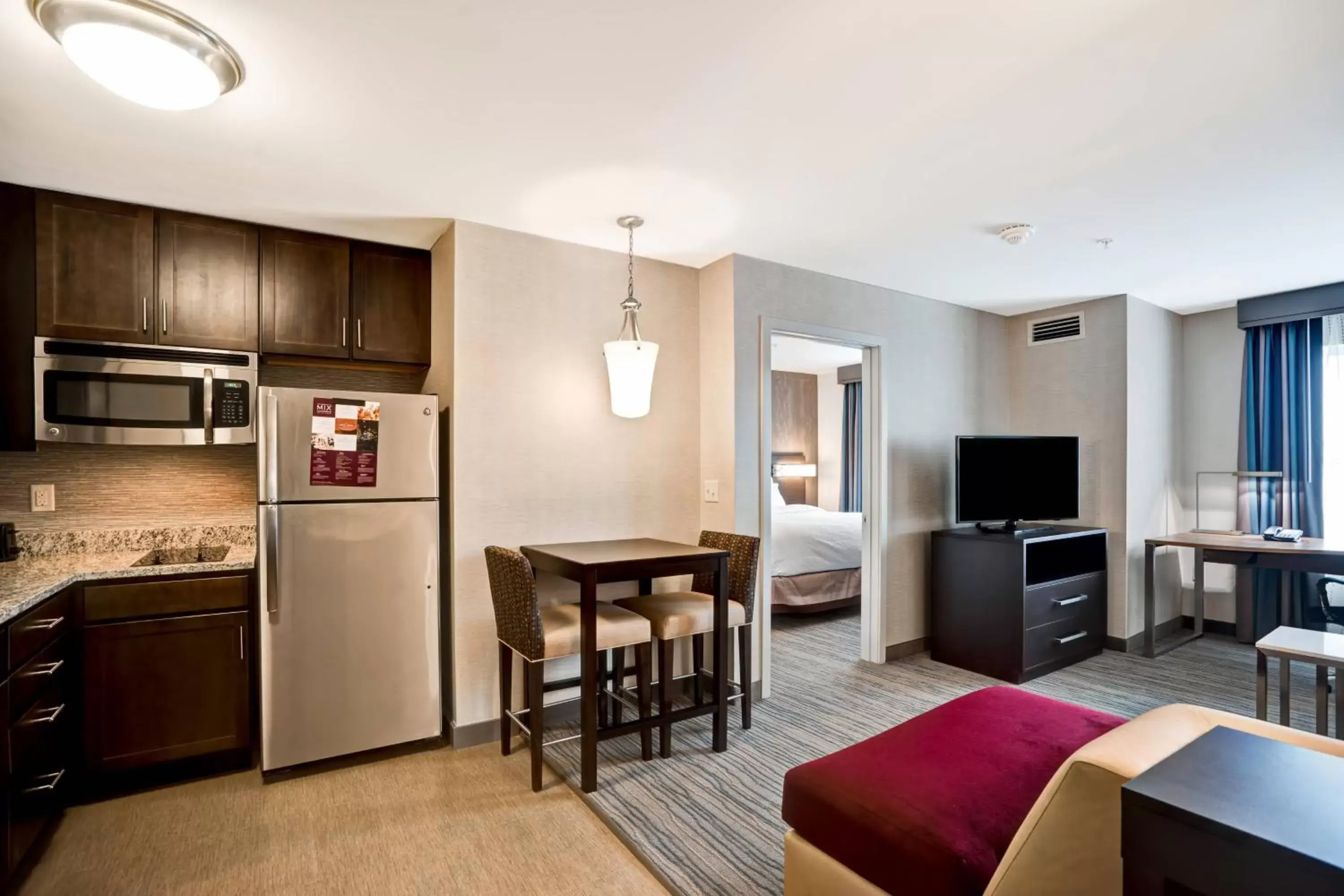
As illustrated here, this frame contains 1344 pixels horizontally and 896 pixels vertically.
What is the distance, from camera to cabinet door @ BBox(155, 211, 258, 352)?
2887mm

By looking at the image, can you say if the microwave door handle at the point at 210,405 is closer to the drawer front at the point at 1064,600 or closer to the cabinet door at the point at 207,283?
the cabinet door at the point at 207,283

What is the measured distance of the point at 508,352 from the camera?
10.5 feet

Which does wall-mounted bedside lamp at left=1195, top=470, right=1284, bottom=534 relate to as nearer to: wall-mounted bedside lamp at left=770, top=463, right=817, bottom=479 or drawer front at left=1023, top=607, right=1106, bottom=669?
drawer front at left=1023, top=607, right=1106, bottom=669

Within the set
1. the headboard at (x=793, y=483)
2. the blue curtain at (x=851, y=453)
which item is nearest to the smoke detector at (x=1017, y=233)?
the blue curtain at (x=851, y=453)

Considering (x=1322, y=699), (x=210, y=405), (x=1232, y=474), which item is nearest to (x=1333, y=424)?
(x=1232, y=474)

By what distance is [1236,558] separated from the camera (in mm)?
4066

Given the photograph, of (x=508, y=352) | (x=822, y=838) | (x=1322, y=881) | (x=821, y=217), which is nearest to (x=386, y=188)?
(x=508, y=352)

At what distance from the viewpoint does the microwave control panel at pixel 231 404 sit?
9.74 feet

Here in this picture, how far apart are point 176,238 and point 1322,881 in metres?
3.81

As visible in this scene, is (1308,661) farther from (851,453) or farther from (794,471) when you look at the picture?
(794,471)

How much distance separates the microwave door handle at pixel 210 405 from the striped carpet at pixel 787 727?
2045mm

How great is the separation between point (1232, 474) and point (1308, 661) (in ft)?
8.94

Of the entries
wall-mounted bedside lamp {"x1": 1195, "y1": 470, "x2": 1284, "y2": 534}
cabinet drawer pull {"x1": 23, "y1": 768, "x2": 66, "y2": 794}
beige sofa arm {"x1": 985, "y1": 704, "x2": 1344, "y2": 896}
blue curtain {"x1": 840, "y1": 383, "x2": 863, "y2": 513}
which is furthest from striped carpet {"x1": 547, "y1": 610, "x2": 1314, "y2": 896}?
blue curtain {"x1": 840, "y1": 383, "x2": 863, "y2": 513}

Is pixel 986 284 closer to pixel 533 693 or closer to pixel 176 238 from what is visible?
pixel 533 693
